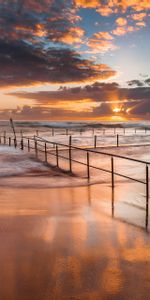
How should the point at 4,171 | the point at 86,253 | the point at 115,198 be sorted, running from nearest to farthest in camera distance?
1. the point at 86,253
2. the point at 115,198
3. the point at 4,171

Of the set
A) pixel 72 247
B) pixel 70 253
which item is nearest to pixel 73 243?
pixel 72 247

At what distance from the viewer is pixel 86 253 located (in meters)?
5.11

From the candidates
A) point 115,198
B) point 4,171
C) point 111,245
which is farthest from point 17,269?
point 4,171

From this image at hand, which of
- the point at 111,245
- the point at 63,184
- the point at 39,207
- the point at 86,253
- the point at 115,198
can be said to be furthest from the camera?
the point at 63,184

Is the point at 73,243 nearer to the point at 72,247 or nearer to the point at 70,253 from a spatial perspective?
the point at 72,247

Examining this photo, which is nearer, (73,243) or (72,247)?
(72,247)

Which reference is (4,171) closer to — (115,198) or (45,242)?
(115,198)

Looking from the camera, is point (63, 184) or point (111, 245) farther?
point (63, 184)

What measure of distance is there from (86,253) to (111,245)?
21.8 inches

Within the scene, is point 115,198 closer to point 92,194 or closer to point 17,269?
point 92,194

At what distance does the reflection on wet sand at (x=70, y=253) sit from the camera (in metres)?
4.03

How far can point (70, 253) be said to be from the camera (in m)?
5.13

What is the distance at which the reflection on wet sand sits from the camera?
4.03 meters

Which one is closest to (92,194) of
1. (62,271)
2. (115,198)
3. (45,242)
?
(115,198)
